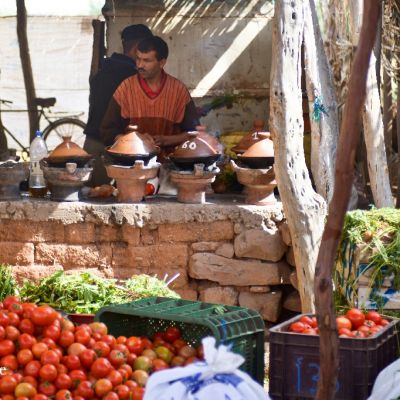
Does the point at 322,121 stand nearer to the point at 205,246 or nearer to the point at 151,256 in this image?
the point at 205,246

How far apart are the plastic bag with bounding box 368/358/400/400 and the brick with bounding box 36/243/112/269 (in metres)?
4.73

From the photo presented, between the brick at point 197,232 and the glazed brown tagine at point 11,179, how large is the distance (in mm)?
1324

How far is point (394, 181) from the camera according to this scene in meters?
10.9

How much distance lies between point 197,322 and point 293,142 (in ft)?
10.4

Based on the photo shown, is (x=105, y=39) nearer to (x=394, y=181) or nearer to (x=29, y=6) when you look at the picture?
(x=29, y=6)

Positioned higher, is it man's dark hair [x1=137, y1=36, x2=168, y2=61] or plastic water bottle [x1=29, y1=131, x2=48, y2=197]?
man's dark hair [x1=137, y1=36, x2=168, y2=61]

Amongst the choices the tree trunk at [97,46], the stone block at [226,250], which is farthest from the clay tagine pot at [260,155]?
the tree trunk at [97,46]

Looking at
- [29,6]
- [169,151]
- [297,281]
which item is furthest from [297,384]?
[29,6]

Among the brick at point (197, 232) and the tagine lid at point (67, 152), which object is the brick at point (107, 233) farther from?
the tagine lid at point (67, 152)

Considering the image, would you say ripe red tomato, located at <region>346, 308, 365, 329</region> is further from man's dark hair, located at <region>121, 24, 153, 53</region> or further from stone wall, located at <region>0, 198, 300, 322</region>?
man's dark hair, located at <region>121, 24, 153, 53</region>

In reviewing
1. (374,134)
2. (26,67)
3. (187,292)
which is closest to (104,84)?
(26,67)

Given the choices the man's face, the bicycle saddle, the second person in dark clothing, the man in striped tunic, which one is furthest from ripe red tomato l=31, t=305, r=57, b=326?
the bicycle saddle

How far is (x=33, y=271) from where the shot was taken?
8594 millimetres

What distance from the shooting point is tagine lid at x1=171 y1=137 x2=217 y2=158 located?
28.1ft
